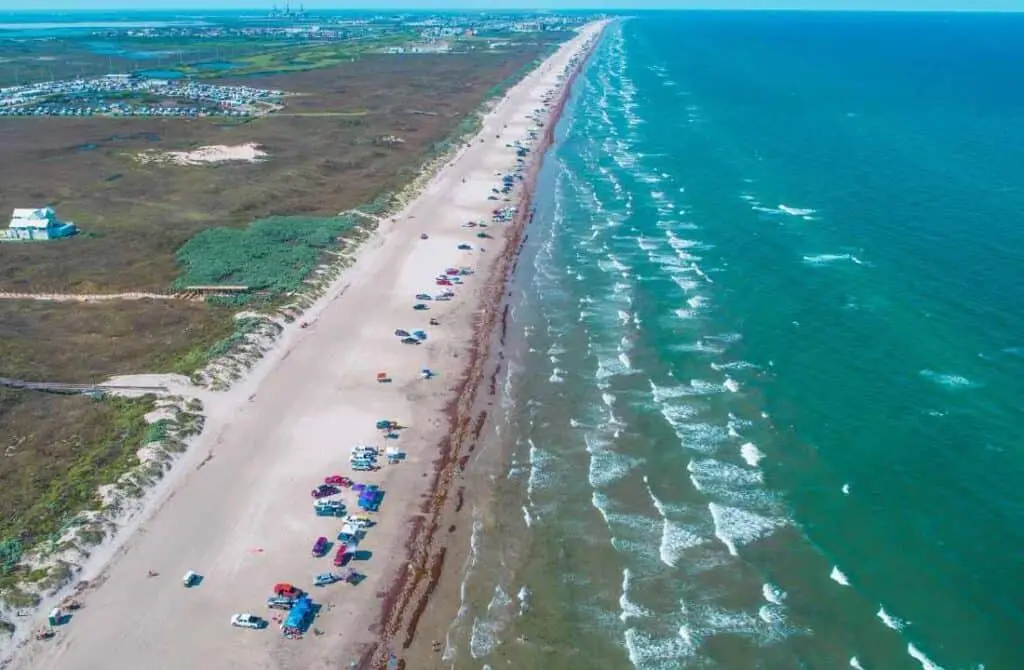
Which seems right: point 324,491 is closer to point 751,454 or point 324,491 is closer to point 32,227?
point 751,454

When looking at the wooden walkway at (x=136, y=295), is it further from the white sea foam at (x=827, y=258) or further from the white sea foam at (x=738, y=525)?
the white sea foam at (x=827, y=258)

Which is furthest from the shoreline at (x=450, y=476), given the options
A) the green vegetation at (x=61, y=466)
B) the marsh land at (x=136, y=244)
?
the marsh land at (x=136, y=244)

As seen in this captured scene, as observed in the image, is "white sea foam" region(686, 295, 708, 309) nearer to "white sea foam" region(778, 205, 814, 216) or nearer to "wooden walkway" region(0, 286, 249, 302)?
"white sea foam" region(778, 205, 814, 216)

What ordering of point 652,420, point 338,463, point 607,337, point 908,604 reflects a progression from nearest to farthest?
point 908,604 < point 338,463 < point 652,420 < point 607,337

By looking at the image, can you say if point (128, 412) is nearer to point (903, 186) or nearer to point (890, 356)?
point (890, 356)

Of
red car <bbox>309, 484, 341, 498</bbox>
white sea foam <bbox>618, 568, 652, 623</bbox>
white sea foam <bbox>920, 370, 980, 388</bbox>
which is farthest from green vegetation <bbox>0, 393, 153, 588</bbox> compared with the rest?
white sea foam <bbox>920, 370, 980, 388</bbox>

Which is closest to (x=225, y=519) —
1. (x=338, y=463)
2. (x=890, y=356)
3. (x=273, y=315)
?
(x=338, y=463)

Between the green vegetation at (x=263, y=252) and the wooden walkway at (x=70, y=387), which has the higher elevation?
the green vegetation at (x=263, y=252)
